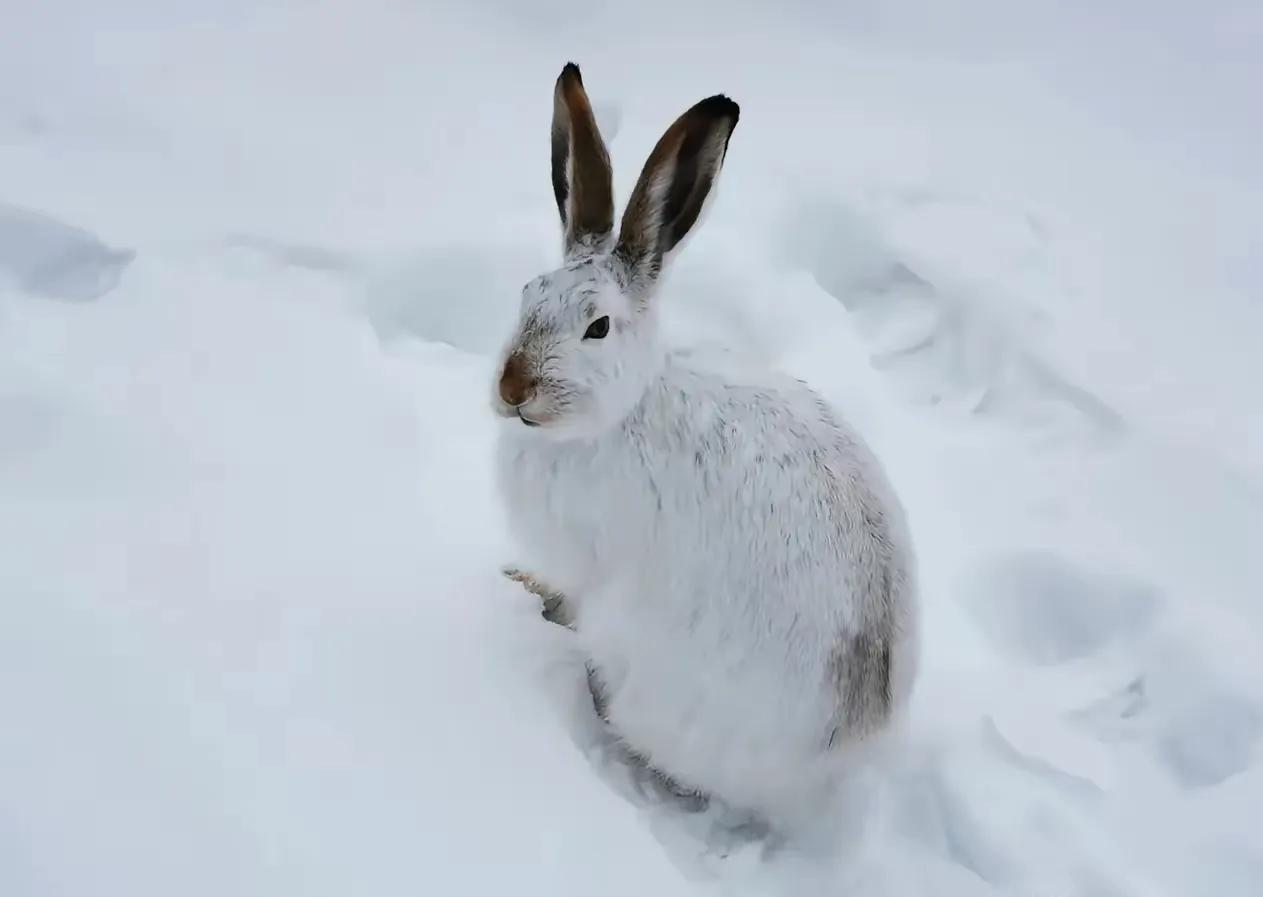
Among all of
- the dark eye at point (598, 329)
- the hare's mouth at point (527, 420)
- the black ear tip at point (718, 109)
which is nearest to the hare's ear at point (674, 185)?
the black ear tip at point (718, 109)

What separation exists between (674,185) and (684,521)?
729 millimetres

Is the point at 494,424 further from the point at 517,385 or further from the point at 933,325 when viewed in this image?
the point at 933,325

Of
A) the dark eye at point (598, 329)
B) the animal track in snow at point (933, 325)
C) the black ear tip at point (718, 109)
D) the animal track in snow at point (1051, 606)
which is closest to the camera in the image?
the black ear tip at point (718, 109)

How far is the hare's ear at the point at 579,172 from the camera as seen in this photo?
2.28m

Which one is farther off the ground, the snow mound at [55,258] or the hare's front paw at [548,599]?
the snow mound at [55,258]

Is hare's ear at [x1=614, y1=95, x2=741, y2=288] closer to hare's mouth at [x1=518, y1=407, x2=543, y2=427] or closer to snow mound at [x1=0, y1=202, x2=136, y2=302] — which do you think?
hare's mouth at [x1=518, y1=407, x2=543, y2=427]

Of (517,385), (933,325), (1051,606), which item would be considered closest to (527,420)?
(517,385)

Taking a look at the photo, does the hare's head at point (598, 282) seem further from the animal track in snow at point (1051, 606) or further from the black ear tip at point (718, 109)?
the animal track in snow at point (1051, 606)

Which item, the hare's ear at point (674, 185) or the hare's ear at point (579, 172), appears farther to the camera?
the hare's ear at point (579, 172)

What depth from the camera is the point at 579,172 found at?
2.32 metres

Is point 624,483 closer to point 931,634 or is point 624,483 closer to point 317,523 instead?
point 317,523

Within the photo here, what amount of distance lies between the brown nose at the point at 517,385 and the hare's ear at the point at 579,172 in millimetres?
353

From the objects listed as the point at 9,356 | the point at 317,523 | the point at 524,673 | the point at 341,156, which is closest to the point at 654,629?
the point at 524,673

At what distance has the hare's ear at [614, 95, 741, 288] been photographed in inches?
85.0
